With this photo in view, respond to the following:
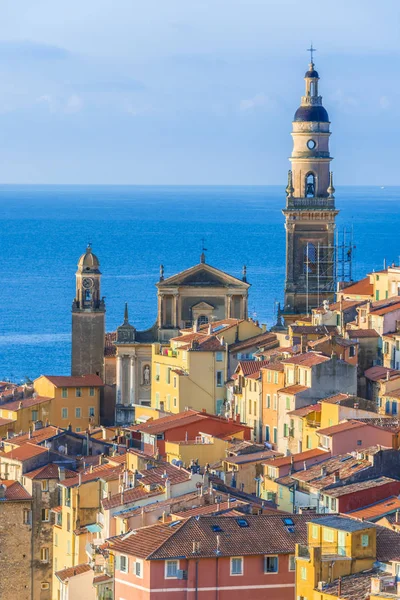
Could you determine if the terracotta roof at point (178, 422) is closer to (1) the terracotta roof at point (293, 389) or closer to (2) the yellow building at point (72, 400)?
(1) the terracotta roof at point (293, 389)

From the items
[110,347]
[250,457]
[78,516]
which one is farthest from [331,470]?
[110,347]

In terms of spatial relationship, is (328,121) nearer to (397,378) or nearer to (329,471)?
(397,378)

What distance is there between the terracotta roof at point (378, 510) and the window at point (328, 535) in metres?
5.01

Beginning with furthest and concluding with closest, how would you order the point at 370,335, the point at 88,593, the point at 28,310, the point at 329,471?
the point at 28,310 < the point at 370,335 < the point at 329,471 < the point at 88,593

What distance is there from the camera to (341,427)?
6053 centimetres

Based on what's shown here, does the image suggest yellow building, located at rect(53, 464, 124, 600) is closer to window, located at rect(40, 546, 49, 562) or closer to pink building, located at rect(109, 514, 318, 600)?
window, located at rect(40, 546, 49, 562)

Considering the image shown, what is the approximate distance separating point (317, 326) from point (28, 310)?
72.3 metres

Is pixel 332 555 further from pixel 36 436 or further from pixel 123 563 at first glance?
pixel 36 436

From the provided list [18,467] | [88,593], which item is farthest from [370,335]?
[88,593]

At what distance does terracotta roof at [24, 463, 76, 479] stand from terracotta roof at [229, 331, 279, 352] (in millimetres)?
16404

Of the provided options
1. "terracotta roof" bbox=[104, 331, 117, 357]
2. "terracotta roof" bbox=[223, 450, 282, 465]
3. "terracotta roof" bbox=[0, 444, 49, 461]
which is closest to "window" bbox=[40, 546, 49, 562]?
"terracotta roof" bbox=[0, 444, 49, 461]

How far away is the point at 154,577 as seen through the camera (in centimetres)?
4612

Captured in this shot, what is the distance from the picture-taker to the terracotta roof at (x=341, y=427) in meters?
59.9

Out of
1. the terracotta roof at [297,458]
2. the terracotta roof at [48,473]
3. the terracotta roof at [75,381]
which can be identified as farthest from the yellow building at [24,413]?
the terracotta roof at [297,458]
